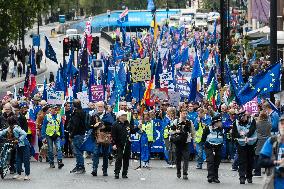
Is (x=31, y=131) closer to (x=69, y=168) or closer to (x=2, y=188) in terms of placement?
(x=69, y=168)

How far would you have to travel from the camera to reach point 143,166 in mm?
24078

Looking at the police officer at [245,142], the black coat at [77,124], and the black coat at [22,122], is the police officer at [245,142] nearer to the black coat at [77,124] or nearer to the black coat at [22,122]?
the black coat at [77,124]

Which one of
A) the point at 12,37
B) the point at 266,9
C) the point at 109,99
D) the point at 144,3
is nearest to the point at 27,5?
the point at 12,37

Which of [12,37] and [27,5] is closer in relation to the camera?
[12,37]

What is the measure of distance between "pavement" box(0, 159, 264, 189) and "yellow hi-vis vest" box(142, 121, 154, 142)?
1765 mm

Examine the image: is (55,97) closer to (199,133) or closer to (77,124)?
(199,133)

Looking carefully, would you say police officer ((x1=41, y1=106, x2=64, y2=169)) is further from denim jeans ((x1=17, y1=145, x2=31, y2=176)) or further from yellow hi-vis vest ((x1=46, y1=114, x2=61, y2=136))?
denim jeans ((x1=17, y1=145, x2=31, y2=176))

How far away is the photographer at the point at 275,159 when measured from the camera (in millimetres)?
13750

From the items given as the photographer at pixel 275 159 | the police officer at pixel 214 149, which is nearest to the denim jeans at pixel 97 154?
the police officer at pixel 214 149

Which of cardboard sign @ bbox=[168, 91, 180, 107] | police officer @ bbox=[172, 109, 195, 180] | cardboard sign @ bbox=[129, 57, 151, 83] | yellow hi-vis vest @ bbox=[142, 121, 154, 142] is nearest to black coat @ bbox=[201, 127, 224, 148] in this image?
police officer @ bbox=[172, 109, 195, 180]

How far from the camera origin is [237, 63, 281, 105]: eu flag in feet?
74.4

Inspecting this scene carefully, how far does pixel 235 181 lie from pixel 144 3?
120536 mm

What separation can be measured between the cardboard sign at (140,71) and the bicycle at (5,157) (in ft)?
19.2

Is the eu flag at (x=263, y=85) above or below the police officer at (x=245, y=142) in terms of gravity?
above
